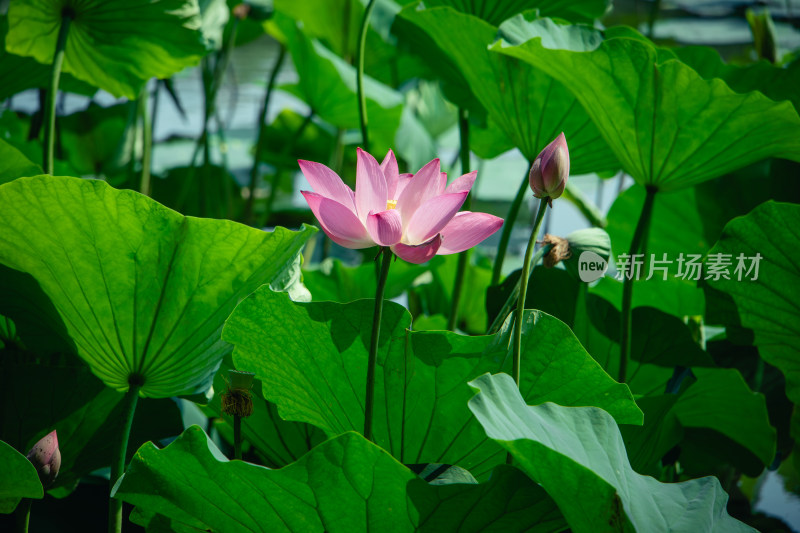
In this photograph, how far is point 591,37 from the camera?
771 mm

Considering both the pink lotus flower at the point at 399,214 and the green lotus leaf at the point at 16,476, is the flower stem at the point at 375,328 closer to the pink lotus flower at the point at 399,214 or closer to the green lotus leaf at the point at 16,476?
the pink lotus flower at the point at 399,214

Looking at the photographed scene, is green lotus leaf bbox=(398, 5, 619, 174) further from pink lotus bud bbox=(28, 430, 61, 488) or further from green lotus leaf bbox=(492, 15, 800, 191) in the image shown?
pink lotus bud bbox=(28, 430, 61, 488)

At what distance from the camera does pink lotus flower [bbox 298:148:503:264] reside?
0.44 meters

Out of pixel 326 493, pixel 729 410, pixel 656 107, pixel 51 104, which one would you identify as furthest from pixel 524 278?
pixel 51 104

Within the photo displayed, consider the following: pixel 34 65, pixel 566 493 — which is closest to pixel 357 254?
pixel 34 65

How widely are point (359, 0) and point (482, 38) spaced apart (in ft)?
2.44

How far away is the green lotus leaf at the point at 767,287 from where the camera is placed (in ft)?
2.26

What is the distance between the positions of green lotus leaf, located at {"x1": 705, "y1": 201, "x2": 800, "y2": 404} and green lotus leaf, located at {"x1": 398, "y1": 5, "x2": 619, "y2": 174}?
0.23m

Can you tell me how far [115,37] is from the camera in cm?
87

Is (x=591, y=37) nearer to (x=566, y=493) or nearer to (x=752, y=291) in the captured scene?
(x=752, y=291)

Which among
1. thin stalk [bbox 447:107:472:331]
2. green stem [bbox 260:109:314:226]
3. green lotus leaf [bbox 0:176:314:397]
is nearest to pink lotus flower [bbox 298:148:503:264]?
green lotus leaf [bbox 0:176:314:397]

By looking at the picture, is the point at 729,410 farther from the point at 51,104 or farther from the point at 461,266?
the point at 51,104

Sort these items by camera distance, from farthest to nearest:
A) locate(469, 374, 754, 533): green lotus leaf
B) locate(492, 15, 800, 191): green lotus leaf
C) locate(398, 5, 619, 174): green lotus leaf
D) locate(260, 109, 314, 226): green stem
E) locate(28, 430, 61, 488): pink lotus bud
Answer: locate(260, 109, 314, 226): green stem, locate(398, 5, 619, 174): green lotus leaf, locate(492, 15, 800, 191): green lotus leaf, locate(28, 430, 61, 488): pink lotus bud, locate(469, 374, 754, 533): green lotus leaf

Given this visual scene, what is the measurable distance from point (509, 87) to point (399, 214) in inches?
16.1
